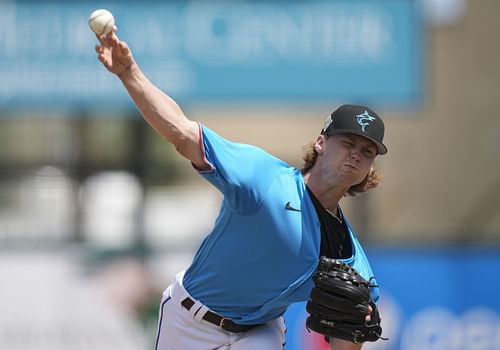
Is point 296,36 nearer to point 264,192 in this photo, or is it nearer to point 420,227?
point 420,227

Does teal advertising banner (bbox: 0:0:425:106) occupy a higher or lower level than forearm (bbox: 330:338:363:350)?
higher

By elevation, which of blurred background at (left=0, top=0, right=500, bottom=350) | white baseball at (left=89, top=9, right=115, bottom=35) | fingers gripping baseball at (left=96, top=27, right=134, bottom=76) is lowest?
blurred background at (left=0, top=0, right=500, bottom=350)

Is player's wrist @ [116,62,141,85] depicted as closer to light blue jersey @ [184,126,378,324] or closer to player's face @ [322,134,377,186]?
light blue jersey @ [184,126,378,324]

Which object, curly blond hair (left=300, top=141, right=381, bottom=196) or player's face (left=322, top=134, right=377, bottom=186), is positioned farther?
curly blond hair (left=300, top=141, right=381, bottom=196)

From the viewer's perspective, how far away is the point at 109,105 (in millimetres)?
9258

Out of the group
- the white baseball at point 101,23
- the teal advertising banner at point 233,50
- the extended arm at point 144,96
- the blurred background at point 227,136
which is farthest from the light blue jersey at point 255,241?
the teal advertising banner at point 233,50

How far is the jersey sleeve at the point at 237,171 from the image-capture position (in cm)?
388

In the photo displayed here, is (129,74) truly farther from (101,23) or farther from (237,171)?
(237,171)

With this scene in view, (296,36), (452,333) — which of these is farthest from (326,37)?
(452,333)

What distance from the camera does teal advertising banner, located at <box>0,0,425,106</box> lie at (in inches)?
350

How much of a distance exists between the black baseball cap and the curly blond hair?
16 cm

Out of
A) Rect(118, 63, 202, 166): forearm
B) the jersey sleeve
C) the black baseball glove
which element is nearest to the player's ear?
the jersey sleeve

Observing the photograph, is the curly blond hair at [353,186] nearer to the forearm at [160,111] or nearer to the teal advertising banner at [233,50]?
the forearm at [160,111]

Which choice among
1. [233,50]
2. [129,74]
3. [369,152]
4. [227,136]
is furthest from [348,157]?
[227,136]
